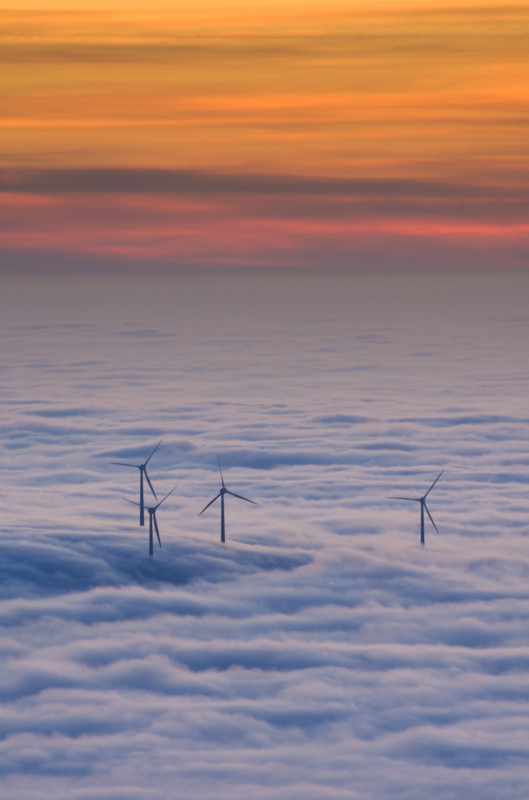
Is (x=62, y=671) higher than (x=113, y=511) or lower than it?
lower

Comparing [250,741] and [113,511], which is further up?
[113,511]

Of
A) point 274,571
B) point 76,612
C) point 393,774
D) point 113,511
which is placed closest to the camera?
point 393,774

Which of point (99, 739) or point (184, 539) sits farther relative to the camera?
point (184, 539)

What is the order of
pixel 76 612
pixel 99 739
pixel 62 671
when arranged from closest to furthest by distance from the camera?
pixel 99 739
pixel 62 671
pixel 76 612

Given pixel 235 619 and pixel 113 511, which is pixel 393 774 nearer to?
pixel 235 619

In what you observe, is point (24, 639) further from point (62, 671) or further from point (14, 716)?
point (14, 716)

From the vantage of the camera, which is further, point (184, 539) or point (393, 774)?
point (184, 539)

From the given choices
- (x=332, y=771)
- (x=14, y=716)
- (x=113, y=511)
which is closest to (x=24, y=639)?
(x=14, y=716)

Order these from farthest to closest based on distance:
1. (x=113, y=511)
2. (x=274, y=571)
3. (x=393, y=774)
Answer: (x=113, y=511) < (x=274, y=571) < (x=393, y=774)

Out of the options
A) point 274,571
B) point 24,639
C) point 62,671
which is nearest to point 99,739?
point 62,671
